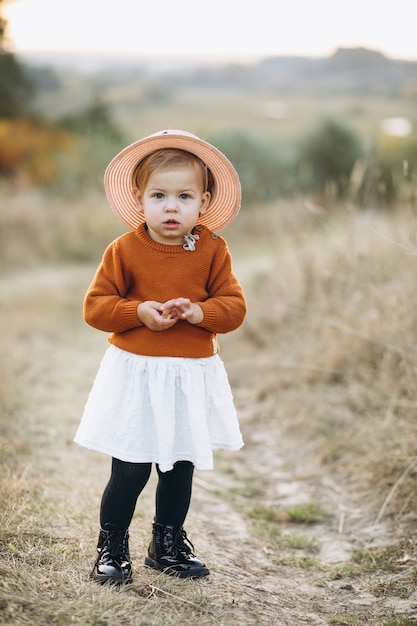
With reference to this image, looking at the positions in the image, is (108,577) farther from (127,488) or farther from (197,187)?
(197,187)

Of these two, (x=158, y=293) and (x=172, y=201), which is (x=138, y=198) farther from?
(x=158, y=293)

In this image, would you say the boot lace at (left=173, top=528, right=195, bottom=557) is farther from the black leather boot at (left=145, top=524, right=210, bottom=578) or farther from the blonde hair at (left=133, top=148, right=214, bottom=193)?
the blonde hair at (left=133, top=148, right=214, bottom=193)

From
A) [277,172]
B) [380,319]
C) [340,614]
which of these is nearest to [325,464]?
[380,319]

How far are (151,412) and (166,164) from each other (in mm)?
857

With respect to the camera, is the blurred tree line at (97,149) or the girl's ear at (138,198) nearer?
the girl's ear at (138,198)

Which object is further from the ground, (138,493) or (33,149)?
(33,149)

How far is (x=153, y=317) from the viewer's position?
7.95 feet

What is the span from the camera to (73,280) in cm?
943

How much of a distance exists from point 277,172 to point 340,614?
1699 centimetres

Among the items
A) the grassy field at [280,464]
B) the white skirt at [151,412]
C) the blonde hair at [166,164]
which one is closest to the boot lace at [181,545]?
the grassy field at [280,464]

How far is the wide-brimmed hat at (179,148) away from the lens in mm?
2521

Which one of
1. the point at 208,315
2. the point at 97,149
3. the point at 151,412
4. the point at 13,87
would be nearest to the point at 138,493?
the point at 151,412

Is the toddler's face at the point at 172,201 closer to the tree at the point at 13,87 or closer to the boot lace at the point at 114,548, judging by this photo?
the boot lace at the point at 114,548

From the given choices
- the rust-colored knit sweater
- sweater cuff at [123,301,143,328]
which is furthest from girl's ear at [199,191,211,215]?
sweater cuff at [123,301,143,328]
